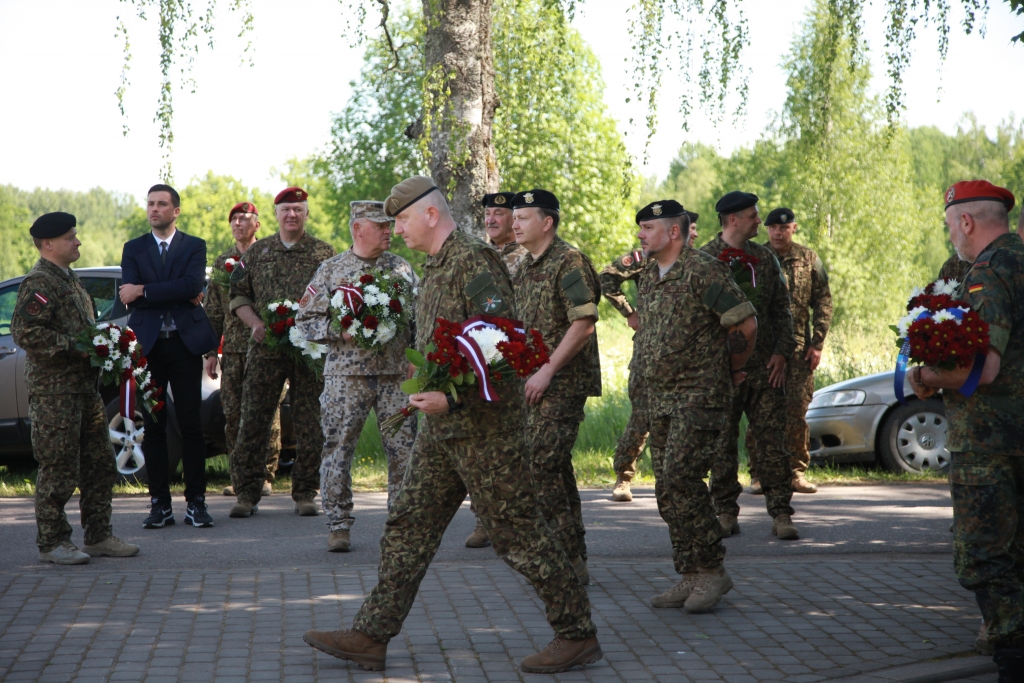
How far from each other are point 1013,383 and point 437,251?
2.71m

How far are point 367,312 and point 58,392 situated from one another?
211 centimetres

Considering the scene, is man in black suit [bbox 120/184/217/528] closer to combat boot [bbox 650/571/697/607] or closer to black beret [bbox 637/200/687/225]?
black beret [bbox 637/200/687/225]

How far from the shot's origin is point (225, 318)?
965 cm

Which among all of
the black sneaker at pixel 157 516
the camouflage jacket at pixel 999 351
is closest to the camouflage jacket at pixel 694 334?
the camouflage jacket at pixel 999 351

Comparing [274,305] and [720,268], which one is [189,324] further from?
[720,268]

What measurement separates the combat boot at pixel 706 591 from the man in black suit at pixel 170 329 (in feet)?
13.8

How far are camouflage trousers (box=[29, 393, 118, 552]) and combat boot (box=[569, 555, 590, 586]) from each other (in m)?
3.35

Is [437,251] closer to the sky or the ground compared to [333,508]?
closer to the sky

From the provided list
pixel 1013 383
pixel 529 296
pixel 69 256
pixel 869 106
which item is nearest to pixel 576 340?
pixel 529 296

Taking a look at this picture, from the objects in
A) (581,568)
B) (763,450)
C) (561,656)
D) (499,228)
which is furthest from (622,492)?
(561,656)

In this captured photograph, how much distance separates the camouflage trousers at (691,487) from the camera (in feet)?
19.0

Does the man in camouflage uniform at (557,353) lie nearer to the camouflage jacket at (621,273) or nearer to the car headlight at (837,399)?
the camouflage jacket at (621,273)

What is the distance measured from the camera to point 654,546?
301 inches

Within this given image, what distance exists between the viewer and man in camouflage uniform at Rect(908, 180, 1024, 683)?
470 centimetres
